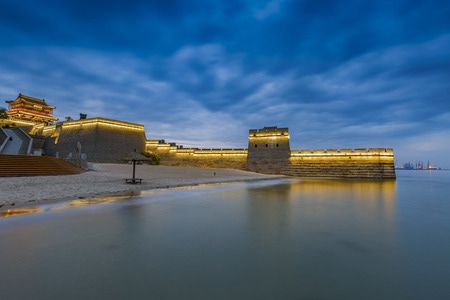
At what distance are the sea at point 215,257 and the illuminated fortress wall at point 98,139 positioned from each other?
106 feet

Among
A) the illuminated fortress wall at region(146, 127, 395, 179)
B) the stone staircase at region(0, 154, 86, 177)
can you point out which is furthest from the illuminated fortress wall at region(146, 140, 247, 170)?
the stone staircase at region(0, 154, 86, 177)

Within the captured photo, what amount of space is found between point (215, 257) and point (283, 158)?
131 ft

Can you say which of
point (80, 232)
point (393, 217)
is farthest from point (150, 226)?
point (393, 217)

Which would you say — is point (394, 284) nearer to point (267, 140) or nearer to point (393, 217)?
point (393, 217)

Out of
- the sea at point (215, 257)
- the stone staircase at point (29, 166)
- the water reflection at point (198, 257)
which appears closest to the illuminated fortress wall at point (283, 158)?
the stone staircase at point (29, 166)

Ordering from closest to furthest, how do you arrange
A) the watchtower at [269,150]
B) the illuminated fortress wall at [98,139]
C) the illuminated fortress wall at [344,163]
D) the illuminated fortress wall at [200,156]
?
the illuminated fortress wall at [344,163], the illuminated fortress wall at [98,139], the watchtower at [269,150], the illuminated fortress wall at [200,156]

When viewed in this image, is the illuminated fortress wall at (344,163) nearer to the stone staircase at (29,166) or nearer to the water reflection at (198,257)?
the water reflection at (198,257)

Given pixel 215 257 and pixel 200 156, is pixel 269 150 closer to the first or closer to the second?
pixel 200 156

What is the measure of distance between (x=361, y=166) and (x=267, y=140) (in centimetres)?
1677

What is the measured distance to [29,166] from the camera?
16828 millimetres

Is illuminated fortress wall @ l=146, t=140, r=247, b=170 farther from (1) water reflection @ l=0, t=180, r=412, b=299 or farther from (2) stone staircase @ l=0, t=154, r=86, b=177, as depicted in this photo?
(1) water reflection @ l=0, t=180, r=412, b=299

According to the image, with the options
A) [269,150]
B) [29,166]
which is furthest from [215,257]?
[269,150]

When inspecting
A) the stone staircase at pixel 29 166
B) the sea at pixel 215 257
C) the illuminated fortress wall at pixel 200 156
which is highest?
the illuminated fortress wall at pixel 200 156

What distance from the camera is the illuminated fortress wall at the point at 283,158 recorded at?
36844mm
